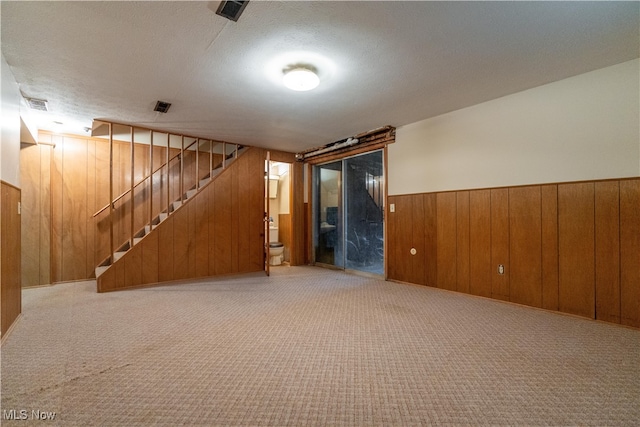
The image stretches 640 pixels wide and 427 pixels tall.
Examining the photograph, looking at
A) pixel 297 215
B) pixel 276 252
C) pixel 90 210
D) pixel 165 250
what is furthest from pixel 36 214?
pixel 297 215

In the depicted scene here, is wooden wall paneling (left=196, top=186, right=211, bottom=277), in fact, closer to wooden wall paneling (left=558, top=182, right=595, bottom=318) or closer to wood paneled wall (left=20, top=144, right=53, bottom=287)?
wood paneled wall (left=20, top=144, right=53, bottom=287)

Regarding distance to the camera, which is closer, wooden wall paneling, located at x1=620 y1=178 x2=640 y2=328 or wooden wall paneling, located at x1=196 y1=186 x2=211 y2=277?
wooden wall paneling, located at x1=620 y1=178 x2=640 y2=328

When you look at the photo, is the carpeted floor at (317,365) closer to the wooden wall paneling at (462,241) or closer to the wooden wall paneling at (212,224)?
the wooden wall paneling at (462,241)

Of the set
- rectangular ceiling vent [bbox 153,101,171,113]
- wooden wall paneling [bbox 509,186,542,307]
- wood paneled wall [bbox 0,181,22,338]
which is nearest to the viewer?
wood paneled wall [bbox 0,181,22,338]

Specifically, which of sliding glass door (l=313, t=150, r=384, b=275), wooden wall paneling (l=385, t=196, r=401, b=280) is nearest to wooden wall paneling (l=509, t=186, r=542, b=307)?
wooden wall paneling (l=385, t=196, r=401, b=280)

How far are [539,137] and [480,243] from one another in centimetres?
144

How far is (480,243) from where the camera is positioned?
374 centimetres

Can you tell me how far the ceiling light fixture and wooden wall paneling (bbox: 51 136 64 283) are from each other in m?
4.58

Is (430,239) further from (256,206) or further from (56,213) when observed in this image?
(56,213)

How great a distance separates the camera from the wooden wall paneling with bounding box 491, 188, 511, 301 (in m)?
3.50

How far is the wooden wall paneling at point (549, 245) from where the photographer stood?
10.3 feet

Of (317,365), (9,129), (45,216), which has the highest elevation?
(9,129)

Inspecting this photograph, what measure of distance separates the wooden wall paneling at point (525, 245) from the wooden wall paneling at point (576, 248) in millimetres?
202

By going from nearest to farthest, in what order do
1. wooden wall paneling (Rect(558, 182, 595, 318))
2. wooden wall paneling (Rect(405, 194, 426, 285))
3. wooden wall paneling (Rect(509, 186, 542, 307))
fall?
wooden wall paneling (Rect(558, 182, 595, 318)) → wooden wall paneling (Rect(509, 186, 542, 307)) → wooden wall paneling (Rect(405, 194, 426, 285))
